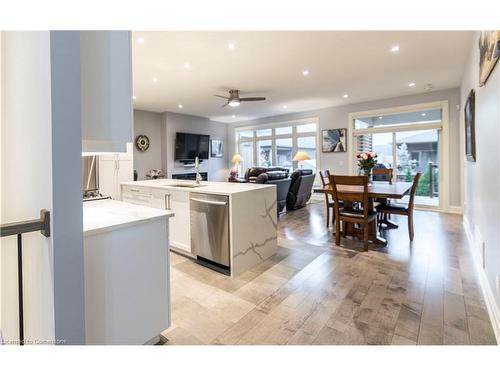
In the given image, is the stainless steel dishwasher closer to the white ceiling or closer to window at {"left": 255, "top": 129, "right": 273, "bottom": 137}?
the white ceiling

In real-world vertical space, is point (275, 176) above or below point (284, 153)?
below

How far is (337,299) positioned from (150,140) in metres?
7.22

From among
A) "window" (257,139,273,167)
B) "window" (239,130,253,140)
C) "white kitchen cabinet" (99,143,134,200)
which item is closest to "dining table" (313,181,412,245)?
"white kitchen cabinet" (99,143,134,200)

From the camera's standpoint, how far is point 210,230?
2678 mm

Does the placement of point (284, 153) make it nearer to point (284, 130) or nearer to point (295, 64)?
point (284, 130)

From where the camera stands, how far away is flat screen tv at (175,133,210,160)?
805 centimetres

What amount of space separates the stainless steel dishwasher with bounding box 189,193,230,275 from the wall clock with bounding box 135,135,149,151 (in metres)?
5.49

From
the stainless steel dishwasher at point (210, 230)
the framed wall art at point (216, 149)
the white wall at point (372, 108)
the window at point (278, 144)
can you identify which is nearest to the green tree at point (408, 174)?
Answer: the white wall at point (372, 108)

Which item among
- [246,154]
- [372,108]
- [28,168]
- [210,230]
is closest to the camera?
[28,168]

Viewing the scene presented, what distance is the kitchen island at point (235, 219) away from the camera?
2.56 metres

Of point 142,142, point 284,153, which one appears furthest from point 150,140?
point 284,153
